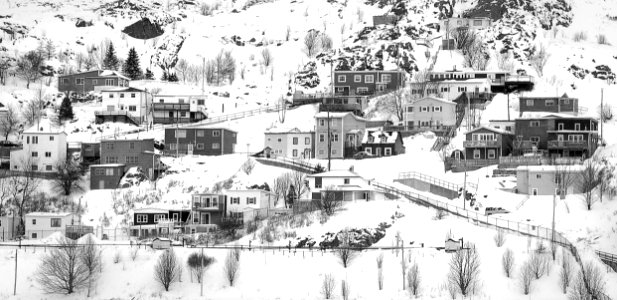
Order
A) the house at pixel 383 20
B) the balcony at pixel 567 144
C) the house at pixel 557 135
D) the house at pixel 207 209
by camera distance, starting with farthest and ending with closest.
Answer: the house at pixel 383 20
the house at pixel 557 135
the balcony at pixel 567 144
the house at pixel 207 209

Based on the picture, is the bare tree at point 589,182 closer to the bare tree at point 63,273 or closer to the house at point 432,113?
the house at point 432,113

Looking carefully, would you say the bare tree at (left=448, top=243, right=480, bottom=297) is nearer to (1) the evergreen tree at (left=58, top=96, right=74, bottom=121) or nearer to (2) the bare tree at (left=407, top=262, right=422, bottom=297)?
(2) the bare tree at (left=407, top=262, right=422, bottom=297)

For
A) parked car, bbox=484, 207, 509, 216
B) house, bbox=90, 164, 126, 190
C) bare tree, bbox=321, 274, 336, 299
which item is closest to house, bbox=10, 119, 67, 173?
house, bbox=90, 164, 126, 190

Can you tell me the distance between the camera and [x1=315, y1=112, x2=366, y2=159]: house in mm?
126875

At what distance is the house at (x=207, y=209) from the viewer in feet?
352

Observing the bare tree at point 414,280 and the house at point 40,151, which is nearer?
the bare tree at point 414,280

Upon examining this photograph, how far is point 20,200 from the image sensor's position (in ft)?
378

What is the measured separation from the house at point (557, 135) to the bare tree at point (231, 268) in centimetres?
3351

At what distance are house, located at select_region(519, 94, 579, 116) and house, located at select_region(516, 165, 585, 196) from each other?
2167cm

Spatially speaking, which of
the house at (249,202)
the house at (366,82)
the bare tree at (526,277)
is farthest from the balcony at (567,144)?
the house at (366,82)

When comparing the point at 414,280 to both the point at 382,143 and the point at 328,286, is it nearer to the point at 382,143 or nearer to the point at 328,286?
the point at 328,286

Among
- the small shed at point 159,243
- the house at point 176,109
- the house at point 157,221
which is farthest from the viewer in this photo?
the house at point 176,109

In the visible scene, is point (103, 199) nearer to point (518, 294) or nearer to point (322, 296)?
point (322, 296)

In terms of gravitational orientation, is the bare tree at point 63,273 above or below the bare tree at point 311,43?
below
